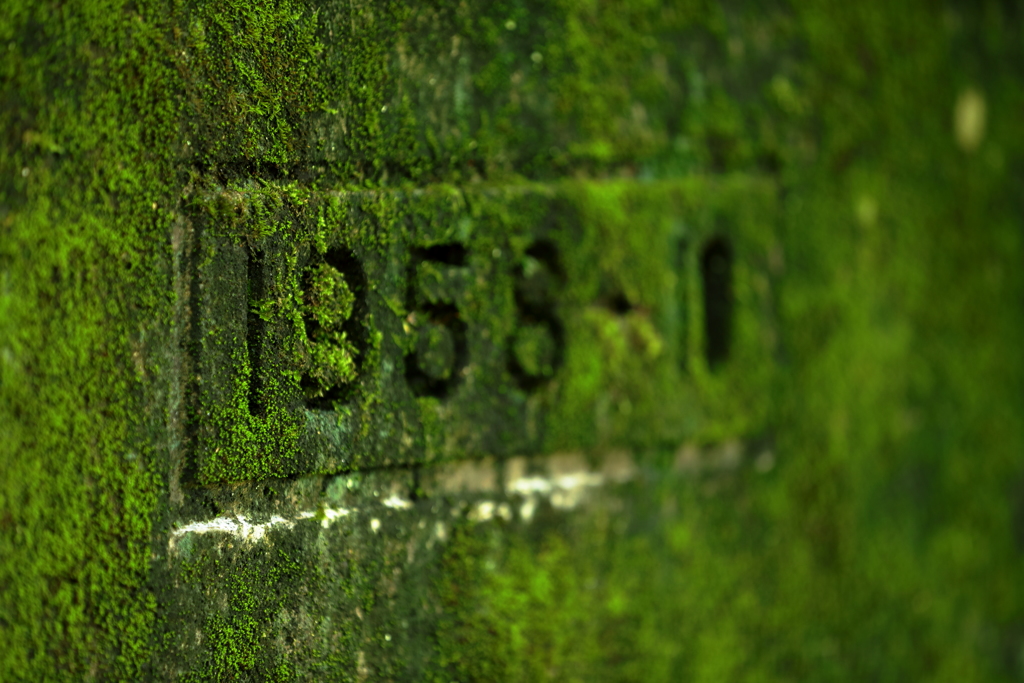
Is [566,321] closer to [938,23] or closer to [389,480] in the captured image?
[389,480]

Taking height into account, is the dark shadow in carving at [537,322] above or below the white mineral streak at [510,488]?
above

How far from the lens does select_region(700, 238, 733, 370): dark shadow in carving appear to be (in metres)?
1.65

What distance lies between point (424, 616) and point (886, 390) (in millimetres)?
1066

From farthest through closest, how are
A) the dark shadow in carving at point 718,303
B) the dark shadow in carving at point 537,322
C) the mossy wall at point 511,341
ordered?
the dark shadow in carving at point 718,303 < the dark shadow in carving at point 537,322 < the mossy wall at point 511,341

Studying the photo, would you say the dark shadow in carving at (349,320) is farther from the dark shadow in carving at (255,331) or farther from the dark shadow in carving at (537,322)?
the dark shadow in carving at (537,322)

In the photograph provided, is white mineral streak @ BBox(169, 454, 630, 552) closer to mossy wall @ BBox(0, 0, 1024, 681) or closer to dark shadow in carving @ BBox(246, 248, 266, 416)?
mossy wall @ BBox(0, 0, 1024, 681)

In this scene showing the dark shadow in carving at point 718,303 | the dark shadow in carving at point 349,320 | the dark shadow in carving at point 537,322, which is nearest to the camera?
the dark shadow in carving at point 349,320

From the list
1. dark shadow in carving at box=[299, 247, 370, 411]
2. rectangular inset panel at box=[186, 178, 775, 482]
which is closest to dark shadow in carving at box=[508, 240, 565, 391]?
rectangular inset panel at box=[186, 178, 775, 482]

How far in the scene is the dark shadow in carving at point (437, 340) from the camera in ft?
4.22

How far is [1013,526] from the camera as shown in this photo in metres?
2.14

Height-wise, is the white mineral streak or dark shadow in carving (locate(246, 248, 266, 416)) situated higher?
dark shadow in carving (locate(246, 248, 266, 416))

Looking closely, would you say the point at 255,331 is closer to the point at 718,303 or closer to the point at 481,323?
the point at 481,323

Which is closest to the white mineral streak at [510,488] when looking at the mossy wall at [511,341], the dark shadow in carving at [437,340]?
the mossy wall at [511,341]

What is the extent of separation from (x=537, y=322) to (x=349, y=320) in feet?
0.99
